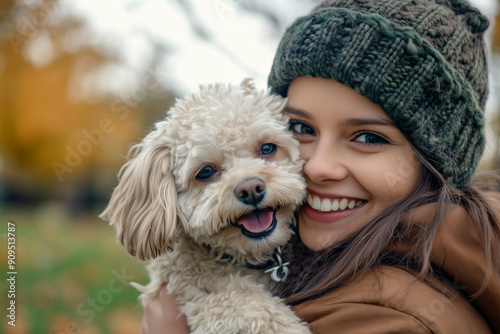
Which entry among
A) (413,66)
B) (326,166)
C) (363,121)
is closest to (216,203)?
(326,166)

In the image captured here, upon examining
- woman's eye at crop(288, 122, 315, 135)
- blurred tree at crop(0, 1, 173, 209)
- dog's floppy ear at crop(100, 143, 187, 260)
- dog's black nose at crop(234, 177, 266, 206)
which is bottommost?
blurred tree at crop(0, 1, 173, 209)

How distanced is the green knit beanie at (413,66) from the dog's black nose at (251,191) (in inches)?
24.2

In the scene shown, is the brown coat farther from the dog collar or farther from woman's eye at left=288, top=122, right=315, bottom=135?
woman's eye at left=288, top=122, right=315, bottom=135

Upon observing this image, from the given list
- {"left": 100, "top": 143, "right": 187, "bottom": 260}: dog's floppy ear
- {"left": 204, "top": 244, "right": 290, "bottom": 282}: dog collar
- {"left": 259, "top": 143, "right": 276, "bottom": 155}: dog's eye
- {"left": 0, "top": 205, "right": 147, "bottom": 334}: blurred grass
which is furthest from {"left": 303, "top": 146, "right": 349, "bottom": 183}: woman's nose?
{"left": 0, "top": 205, "right": 147, "bottom": 334}: blurred grass

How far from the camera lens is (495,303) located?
5.58ft

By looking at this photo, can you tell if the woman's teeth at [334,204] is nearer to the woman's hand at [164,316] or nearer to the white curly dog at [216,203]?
the white curly dog at [216,203]

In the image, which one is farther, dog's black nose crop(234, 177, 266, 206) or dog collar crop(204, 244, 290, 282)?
dog collar crop(204, 244, 290, 282)

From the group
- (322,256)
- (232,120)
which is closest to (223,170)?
(232,120)

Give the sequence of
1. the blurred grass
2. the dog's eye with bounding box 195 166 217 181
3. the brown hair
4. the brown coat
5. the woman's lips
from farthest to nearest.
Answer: the blurred grass
the dog's eye with bounding box 195 166 217 181
the woman's lips
the brown hair
the brown coat

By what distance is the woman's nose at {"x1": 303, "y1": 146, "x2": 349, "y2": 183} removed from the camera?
202cm

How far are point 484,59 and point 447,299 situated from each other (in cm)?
134

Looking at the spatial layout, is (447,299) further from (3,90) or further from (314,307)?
(3,90)

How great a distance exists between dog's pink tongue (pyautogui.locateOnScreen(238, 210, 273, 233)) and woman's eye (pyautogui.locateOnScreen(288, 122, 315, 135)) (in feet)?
Result: 1.52

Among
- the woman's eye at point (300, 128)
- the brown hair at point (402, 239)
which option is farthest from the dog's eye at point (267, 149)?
the brown hair at point (402, 239)
